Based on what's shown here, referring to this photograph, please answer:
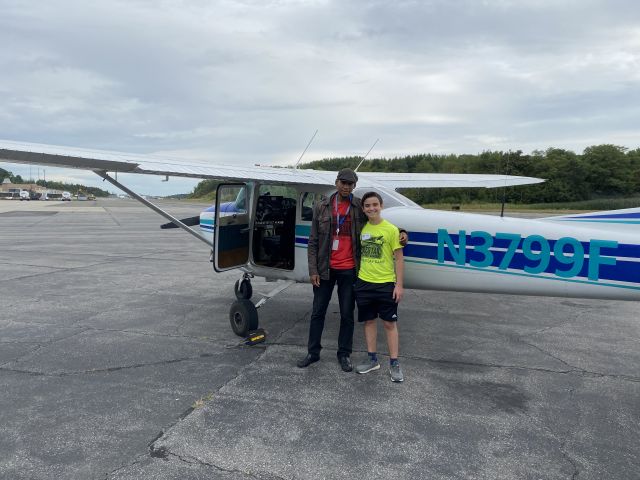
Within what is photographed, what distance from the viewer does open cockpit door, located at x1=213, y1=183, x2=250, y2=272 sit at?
5781mm

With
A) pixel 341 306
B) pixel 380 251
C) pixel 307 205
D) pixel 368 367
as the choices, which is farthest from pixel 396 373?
pixel 307 205

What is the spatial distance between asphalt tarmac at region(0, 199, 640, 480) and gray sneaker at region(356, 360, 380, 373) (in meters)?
0.08

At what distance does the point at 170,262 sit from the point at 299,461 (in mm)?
9410

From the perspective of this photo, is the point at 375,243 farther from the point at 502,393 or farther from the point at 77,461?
the point at 77,461

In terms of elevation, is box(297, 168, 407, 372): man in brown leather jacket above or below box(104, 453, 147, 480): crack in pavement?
above

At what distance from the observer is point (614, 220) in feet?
13.3

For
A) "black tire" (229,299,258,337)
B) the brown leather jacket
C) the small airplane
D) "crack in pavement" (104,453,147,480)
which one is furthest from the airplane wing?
"crack in pavement" (104,453,147,480)

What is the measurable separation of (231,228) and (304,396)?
110 inches

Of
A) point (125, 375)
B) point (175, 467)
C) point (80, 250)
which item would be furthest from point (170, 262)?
point (175, 467)

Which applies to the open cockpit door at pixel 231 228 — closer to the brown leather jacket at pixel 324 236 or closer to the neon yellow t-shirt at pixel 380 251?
the brown leather jacket at pixel 324 236

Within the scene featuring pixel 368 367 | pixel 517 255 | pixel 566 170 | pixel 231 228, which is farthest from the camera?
pixel 566 170

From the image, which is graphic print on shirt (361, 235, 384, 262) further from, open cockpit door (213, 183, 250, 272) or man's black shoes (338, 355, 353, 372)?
open cockpit door (213, 183, 250, 272)

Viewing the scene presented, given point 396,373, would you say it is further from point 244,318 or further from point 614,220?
point 614,220

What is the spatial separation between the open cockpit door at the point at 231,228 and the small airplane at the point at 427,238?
14 mm
